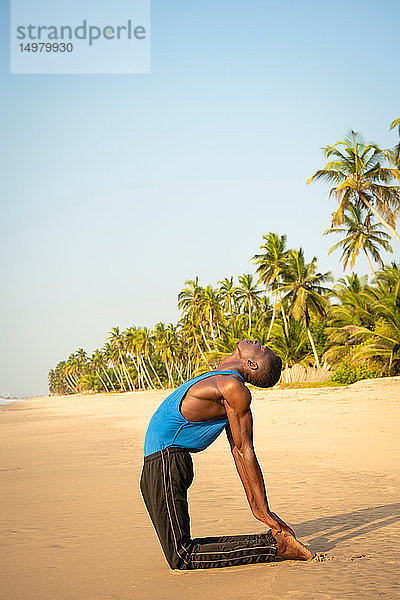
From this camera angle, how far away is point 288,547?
3287mm

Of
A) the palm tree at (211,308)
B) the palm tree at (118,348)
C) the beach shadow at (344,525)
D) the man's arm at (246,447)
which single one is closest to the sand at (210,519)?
the beach shadow at (344,525)

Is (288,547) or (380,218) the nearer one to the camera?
(288,547)

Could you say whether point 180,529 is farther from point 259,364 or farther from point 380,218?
point 380,218

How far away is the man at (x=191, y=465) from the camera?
316cm

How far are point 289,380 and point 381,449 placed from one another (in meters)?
29.7

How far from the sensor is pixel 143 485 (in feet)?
11.0

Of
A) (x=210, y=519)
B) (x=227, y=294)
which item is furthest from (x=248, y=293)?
(x=210, y=519)

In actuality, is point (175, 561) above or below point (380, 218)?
below

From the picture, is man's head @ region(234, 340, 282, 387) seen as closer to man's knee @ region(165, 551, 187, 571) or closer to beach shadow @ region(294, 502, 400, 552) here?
man's knee @ region(165, 551, 187, 571)

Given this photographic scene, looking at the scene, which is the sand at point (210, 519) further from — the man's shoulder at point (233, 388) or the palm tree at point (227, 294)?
the palm tree at point (227, 294)

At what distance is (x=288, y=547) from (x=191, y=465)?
0.73 m

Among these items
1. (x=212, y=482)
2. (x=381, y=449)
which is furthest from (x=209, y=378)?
(x=381, y=449)

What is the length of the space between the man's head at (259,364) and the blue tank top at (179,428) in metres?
0.11

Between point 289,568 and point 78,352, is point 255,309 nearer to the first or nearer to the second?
point 289,568
